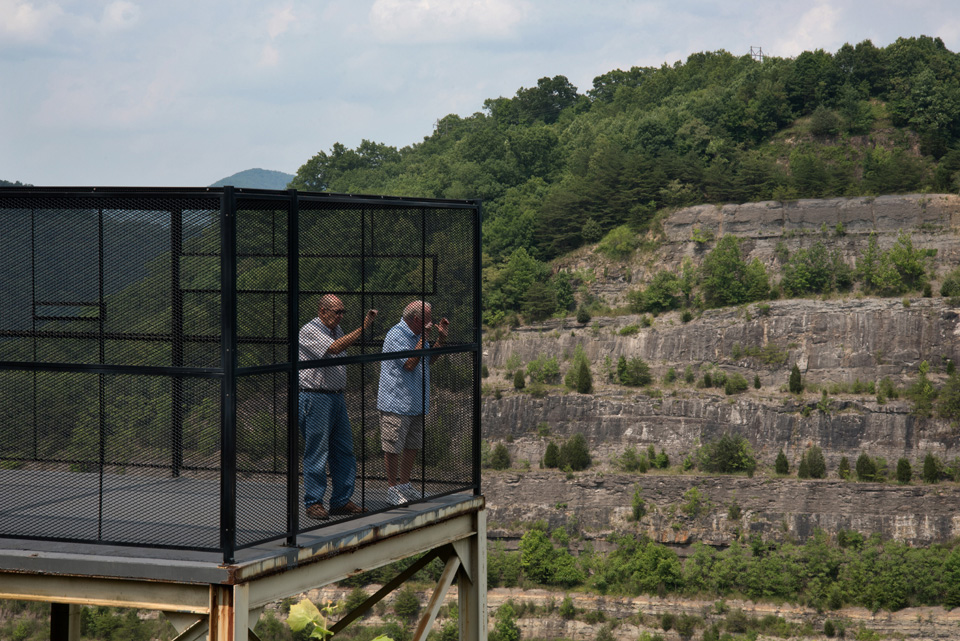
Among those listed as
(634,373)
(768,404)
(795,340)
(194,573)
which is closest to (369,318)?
(194,573)

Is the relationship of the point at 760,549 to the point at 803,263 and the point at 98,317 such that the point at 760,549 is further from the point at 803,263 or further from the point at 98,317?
the point at 98,317

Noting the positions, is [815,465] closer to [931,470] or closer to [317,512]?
[931,470]

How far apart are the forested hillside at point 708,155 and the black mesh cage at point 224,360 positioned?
179ft

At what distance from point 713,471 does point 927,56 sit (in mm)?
45009

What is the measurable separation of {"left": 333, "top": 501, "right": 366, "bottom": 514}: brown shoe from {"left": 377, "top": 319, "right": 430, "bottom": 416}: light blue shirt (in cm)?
65

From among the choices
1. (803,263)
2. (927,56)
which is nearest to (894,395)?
(803,263)

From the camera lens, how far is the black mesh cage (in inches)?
195

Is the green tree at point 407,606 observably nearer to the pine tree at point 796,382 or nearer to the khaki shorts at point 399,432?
the pine tree at point 796,382

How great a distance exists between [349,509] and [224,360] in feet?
5.23

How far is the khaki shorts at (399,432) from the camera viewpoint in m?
6.30

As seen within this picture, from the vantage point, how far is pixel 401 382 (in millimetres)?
6281

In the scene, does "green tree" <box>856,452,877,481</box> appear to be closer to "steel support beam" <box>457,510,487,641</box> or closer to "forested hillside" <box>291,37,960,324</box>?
"forested hillside" <box>291,37,960,324</box>

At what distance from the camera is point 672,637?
45.2 m

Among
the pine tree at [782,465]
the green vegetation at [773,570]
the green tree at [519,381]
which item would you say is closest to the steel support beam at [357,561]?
the green vegetation at [773,570]
